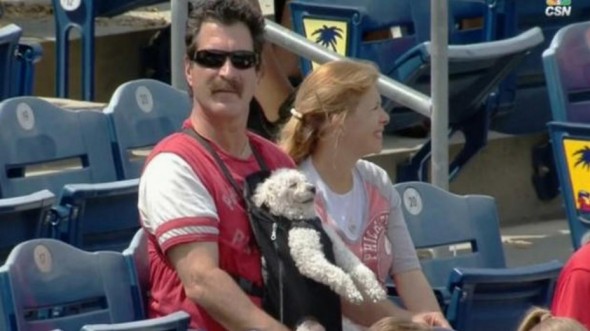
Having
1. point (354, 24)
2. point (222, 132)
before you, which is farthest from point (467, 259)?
point (354, 24)

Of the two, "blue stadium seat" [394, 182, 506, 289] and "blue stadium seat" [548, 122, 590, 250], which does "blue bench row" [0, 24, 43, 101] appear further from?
"blue stadium seat" [548, 122, 590, 250]

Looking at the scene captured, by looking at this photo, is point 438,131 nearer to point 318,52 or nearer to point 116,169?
point 318,52

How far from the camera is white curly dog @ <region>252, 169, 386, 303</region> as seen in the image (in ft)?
14.6

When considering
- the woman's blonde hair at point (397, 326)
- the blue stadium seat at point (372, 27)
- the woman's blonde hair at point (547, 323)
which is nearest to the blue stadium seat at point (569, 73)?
the blue stadium seat at point (372, 27)

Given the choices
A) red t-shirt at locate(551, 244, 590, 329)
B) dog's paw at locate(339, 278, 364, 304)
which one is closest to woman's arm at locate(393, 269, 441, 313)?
dog's paw at locate(339, 278, 364, 304)

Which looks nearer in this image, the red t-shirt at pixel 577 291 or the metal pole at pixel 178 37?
the red t-shirt at pixel 577 291

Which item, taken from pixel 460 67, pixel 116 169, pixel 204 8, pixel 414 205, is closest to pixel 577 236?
pixel 460 67

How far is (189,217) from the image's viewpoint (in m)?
4.41

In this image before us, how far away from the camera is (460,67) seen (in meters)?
6.40

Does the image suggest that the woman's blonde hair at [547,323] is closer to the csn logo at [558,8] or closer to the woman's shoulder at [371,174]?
the woman's shoulder at [371,174]

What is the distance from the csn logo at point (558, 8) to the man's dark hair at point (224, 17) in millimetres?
2940

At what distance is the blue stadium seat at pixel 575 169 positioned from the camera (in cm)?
614

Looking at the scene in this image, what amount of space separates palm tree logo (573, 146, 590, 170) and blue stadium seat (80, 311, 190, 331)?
7.42 ft

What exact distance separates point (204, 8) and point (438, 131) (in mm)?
1339
